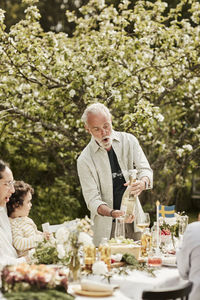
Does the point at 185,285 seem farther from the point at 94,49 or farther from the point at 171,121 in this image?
the point at 171,121

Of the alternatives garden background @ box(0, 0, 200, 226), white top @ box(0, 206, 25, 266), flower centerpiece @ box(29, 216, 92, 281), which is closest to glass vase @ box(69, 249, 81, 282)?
flower centerpiece @ box(29, 216, 92, 281)

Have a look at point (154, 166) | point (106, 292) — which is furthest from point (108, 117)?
point (154, 166)

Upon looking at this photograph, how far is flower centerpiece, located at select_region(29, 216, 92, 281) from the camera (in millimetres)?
2729

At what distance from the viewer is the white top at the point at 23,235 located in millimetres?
3398

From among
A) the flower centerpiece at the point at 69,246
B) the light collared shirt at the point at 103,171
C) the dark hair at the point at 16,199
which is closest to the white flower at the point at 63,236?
the flower centerpiece at the point at 69,246

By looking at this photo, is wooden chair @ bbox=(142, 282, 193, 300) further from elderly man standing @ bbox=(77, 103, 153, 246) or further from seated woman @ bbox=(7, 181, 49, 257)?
elderly man standing @ bbox=(77, 103, 153, 246)

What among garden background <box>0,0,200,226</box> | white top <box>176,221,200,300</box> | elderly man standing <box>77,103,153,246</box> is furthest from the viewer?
garden background <box>0,0,200,226</box>

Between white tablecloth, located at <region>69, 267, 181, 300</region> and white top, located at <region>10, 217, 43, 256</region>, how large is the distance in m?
0.72

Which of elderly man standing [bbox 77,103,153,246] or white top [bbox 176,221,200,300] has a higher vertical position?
elderly man standing [bbox 77,103,153,246]

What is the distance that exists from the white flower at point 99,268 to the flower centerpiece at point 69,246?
0.48 ft

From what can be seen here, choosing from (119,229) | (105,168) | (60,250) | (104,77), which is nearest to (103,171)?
(105,168)

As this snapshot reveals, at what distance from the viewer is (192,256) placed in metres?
2.70

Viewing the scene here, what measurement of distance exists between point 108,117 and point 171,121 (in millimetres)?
4742

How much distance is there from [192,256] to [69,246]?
683 millimetres
